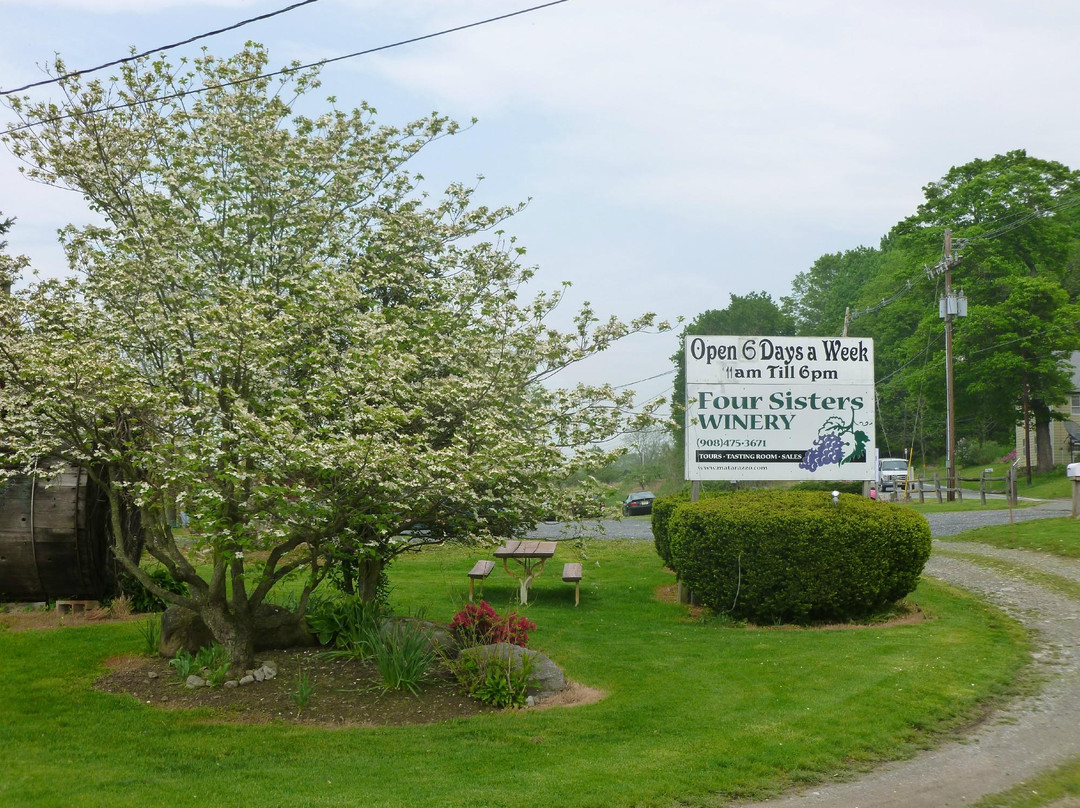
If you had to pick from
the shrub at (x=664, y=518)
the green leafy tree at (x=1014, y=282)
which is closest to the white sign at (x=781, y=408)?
the shrub at (x=664, y=518)

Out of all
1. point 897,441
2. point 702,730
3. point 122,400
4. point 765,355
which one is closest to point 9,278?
point 122,400

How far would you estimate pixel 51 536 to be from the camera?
1238cm

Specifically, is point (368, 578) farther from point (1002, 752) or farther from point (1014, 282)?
point (1014, 282)

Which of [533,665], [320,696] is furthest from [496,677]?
[320,696]

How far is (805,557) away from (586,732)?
5.02 meters

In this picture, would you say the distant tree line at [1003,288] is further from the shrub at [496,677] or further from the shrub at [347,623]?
the shrub at [496,677]

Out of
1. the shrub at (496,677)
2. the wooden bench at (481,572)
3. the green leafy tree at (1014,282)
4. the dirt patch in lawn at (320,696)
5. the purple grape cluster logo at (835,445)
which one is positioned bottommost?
the dirt patch in lawn at (320,696)

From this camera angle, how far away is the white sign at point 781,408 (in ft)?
48.3

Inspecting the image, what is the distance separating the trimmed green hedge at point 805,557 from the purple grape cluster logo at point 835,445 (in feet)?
7.62

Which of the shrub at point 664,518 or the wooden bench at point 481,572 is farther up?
the shrub at point 664,518

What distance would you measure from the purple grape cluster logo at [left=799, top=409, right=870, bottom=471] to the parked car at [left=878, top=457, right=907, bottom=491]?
27.7 metres

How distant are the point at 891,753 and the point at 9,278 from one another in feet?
31.5

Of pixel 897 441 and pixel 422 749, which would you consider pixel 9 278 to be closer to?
pixel 422 749

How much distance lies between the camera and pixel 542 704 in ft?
28.6
